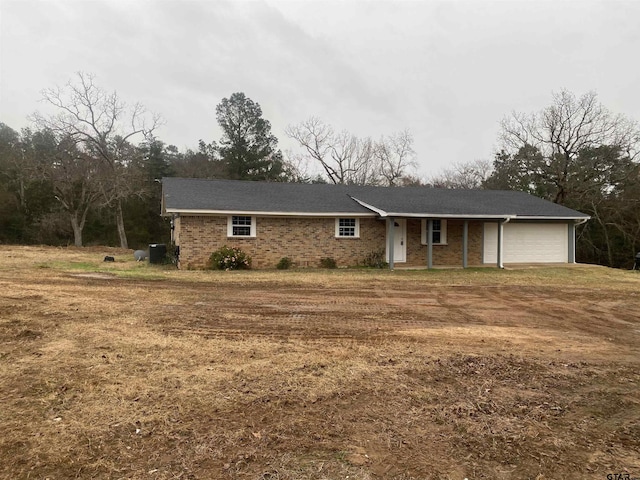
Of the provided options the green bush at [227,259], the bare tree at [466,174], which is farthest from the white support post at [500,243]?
the bare tree at [466,174]

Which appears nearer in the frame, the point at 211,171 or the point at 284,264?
the point at 284,264

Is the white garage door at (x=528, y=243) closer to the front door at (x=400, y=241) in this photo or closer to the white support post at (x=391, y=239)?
the front door at (x=400, y=241)

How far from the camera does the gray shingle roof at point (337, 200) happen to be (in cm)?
1683

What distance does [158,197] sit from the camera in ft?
120

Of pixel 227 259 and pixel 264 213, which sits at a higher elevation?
pixel 264 213

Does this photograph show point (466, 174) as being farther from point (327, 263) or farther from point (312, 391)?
point (312, 391)

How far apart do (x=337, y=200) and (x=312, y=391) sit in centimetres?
1540

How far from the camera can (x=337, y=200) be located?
63.5 feet

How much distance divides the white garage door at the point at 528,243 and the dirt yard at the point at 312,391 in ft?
36.7

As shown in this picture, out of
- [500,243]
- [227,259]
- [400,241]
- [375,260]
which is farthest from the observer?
[400,241]

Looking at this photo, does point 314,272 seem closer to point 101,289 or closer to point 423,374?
point 101,289

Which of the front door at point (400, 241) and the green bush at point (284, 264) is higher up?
the front door at point (400, 241)

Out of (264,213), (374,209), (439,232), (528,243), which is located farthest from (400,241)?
(528,243)

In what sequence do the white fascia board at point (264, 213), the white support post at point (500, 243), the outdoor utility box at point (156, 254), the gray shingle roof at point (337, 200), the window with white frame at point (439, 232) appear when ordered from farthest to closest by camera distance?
the window with white frame at point (439, 232)
the outdoor utility box at point (156, 254)
the white support post at point (500, 243)
the gray shingle roof at point (337, 200)
the white fascia board at point (264, 213)
